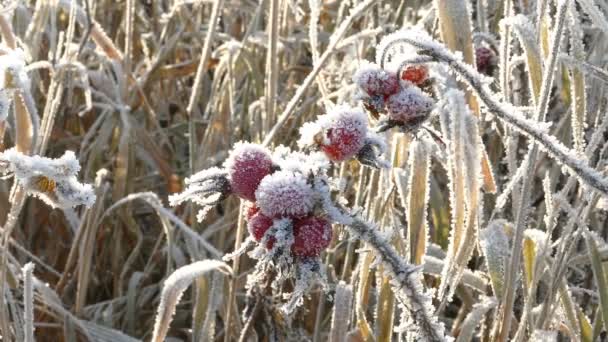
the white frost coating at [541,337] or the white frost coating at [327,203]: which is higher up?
the white frost coating at [327,203]

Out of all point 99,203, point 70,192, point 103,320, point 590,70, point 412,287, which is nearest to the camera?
point 412,287

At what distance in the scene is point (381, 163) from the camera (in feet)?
2.19

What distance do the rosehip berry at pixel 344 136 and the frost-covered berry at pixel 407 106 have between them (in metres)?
0.03

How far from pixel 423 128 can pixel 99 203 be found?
0.77 metres

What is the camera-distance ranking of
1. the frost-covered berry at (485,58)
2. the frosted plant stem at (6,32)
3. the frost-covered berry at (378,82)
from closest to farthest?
the frost-covered berry at (378,82) → the frosted plant stem at (6,32) → the frost-covered berry at (485,58)

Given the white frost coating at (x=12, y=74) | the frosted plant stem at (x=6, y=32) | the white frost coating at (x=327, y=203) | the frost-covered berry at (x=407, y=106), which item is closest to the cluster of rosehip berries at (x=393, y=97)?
the frost-covered berry at (x=407, y=106)

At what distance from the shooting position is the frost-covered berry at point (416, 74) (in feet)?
2.55

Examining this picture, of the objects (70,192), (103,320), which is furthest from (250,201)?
(103,320)

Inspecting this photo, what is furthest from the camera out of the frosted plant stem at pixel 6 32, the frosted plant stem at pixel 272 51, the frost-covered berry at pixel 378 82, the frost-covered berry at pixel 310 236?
the frosted plant stem at pixel 6 32

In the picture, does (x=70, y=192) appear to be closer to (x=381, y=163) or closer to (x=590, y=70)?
(x=381, y=163)

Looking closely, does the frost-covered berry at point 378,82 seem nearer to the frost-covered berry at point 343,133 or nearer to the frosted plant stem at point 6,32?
the frost-covered berry at point 343,133

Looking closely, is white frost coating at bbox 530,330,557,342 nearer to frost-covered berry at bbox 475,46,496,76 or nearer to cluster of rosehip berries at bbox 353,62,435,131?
cluster of rosehip berries at bbox 353,62,435,131

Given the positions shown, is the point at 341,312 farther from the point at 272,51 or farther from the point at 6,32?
the point at 6,32

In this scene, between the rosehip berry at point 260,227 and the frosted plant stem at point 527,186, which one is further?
the frosted plant stem at point 527,186
